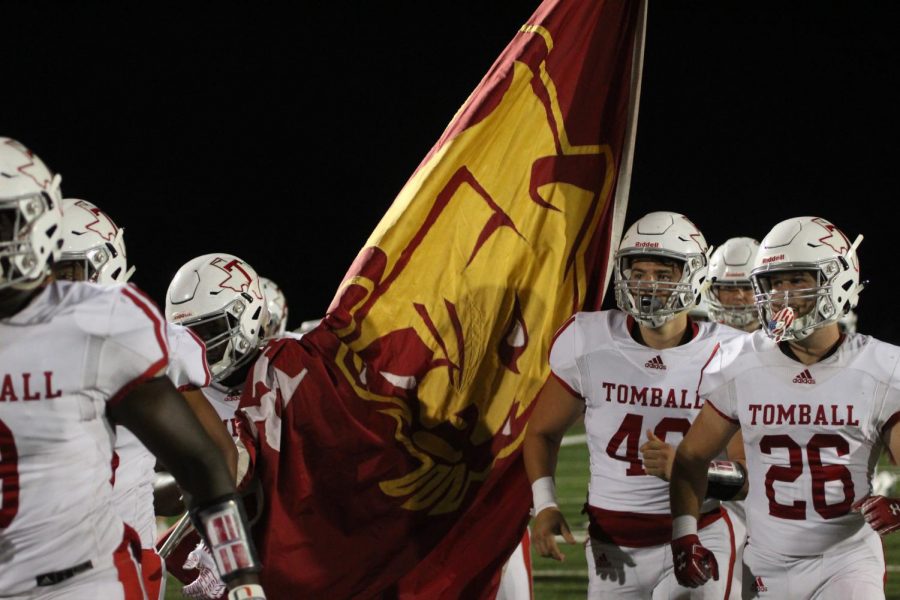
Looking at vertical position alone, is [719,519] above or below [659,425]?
below

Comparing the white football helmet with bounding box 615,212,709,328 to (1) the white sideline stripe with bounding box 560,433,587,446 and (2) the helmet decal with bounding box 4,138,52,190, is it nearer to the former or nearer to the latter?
(2) the helmet decal with bounding box 4,138,52,190

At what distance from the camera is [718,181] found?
1792cm

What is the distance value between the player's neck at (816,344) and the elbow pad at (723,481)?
0.53 meters

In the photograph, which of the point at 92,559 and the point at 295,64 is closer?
the point at 92,559

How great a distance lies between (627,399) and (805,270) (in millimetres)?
772

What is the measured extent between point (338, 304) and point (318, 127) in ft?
45.5

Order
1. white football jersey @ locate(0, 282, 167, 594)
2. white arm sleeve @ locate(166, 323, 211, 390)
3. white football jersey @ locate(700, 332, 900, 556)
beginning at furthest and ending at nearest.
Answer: white football jersey @ locate(700, 332, 900, 556)
white arm sleeve @ locate(166, 323, 211, 390)
white football jersey @ locate(0, 282, 167, 594)

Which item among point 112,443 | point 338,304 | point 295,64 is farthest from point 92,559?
point 295,64

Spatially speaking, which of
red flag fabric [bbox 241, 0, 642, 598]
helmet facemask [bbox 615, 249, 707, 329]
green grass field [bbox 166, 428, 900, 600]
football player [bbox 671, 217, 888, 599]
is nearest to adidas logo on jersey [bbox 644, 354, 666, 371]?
helmet facemask [bbox 615, 249, 707, 329]

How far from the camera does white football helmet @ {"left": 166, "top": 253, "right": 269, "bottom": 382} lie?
4855 mm

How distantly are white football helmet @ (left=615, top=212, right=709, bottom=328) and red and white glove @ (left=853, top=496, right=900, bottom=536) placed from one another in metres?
1.09

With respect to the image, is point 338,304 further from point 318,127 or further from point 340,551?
point 318,127

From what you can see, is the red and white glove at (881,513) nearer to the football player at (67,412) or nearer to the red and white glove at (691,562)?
the red and white glove at (691,562)

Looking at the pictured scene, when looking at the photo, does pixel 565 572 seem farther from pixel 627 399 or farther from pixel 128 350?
pixel 128 350
